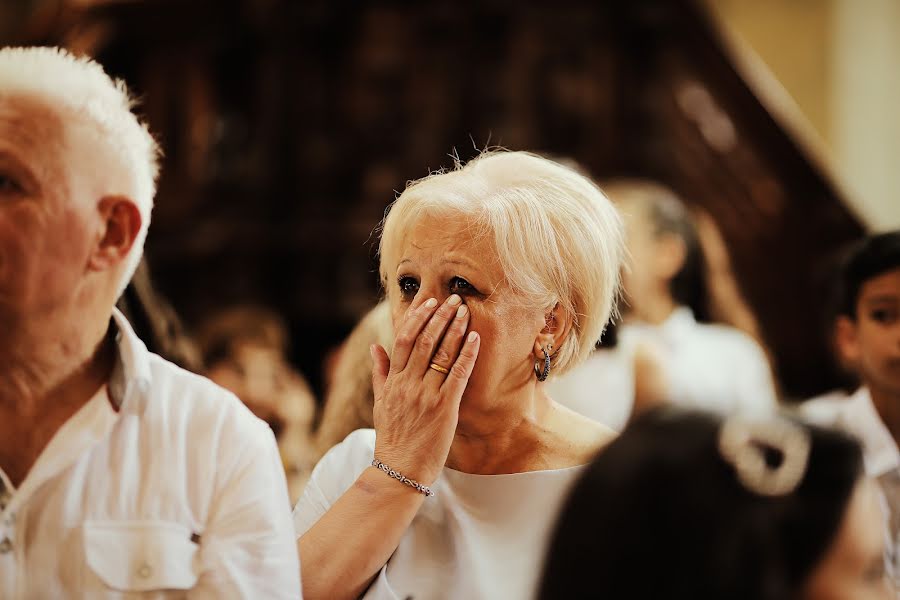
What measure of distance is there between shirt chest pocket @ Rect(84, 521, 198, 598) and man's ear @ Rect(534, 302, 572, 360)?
0.83 metres

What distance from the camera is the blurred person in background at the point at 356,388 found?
8.91 feet

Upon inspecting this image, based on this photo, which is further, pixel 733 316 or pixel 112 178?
pixel 733 316

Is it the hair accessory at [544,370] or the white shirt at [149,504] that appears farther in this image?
the hair accessory at [544,370]

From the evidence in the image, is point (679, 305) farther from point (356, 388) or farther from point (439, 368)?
point (439, 368)

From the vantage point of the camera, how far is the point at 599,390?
3.20 m

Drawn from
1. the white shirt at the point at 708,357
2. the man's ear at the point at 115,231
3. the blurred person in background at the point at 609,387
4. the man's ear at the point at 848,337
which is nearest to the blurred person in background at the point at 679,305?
the white shirt at the point at 708,357

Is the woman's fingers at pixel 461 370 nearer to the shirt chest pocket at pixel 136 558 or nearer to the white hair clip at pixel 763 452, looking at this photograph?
the shirt chest pocket at pixel 136 558

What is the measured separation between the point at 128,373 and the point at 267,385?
2.58 metres

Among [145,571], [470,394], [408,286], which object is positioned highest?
[408,286]

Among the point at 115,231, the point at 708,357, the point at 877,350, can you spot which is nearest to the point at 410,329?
the point at 115,231

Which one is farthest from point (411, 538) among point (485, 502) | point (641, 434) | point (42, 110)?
point (42, 110)

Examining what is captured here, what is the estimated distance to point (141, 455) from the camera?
5.56ft

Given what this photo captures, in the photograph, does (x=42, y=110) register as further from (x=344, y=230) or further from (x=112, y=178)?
(x=344, y=230)

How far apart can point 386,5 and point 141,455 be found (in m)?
5.21
